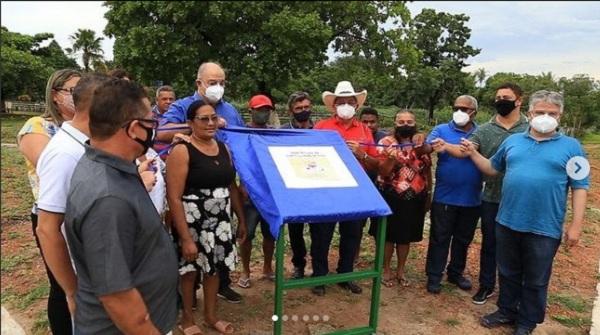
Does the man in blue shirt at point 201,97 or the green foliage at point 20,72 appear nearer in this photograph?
the man in blue shirt at point 201,97

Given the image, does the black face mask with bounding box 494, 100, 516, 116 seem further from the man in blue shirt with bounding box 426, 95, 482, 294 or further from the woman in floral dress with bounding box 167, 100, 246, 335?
the woman in floral dress with bounding box 167, 100, 246, 335

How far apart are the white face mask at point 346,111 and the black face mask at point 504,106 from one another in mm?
1181

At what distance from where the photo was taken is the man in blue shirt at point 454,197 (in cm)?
377

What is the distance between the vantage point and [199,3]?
2426 mm

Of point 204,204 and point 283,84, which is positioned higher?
point 283,84

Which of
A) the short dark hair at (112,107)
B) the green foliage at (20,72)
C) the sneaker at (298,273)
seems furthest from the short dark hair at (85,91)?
the green foliage at (20,72)

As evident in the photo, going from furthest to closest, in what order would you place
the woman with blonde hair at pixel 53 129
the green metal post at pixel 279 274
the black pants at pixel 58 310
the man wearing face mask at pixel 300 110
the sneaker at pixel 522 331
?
the man wearing face mask at pixel 300 110 < the sneaker at pixel 522 331 < the green metal post at pixel 279 274 < the black pants at pixel 58 310 < the woman with blonde hair at pixel 53 129

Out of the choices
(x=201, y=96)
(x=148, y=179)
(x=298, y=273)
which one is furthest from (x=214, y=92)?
(x=298, y=273)

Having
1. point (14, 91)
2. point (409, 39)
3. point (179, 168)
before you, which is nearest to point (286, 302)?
point (179, 168)

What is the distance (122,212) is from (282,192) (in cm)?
137

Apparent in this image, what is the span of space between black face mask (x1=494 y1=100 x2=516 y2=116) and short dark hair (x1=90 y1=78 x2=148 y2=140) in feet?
9.83

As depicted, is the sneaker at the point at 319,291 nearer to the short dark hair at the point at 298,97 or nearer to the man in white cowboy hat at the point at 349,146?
the man in white cowboy hat at the point at 349,146

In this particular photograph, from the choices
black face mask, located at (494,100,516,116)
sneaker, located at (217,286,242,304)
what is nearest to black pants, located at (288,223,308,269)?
sneaker, located at (217,286,242,304)

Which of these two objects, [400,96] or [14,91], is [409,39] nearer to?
[14,91]
